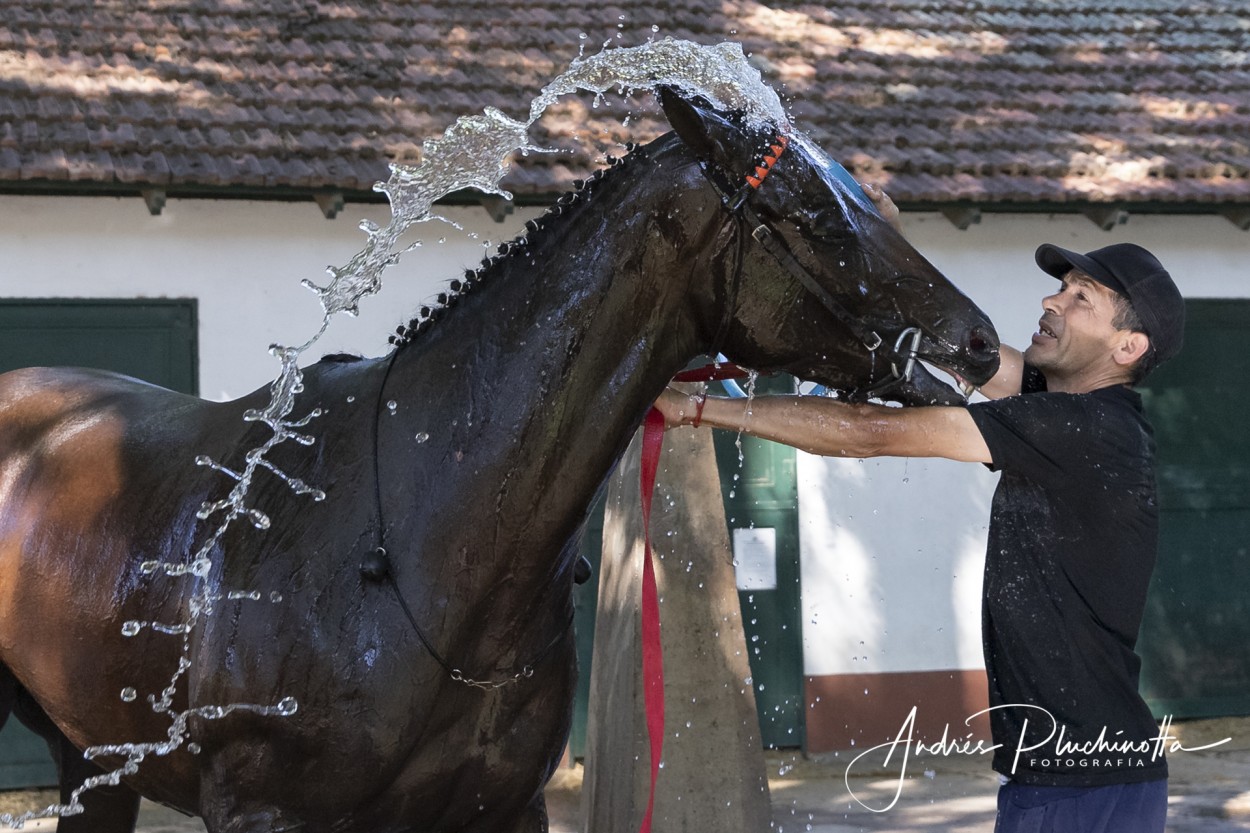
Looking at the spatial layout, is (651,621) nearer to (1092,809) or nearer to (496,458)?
(496,458)

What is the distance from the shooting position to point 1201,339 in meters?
9.23

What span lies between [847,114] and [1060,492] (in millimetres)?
6120

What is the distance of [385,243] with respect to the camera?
3.05 metres

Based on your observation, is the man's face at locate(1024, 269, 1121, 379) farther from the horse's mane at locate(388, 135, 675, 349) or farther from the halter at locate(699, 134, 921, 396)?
the horse's mane at locate(388, 135, 675, 349)

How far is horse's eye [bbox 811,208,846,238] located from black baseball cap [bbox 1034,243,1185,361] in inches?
35.4

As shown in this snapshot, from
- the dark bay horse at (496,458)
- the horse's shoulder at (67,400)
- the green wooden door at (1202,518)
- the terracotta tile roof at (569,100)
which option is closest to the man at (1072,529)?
the dark bay horse at (496,458)

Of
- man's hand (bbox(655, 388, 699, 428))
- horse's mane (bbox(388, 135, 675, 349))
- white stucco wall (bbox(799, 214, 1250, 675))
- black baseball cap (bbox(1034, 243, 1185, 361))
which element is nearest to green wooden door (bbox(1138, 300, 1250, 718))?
white stucco wall (bbox(799, 214, 1250, 675))

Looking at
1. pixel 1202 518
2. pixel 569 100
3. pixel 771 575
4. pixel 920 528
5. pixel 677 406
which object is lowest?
pixel 771 575

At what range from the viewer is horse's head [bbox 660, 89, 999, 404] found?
8.51ft

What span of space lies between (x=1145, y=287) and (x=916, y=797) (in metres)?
5.12

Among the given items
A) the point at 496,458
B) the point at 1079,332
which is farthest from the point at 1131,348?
the point at 496,458

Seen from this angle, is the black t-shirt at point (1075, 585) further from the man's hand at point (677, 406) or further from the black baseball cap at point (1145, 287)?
the man's hand at point (677, 406)

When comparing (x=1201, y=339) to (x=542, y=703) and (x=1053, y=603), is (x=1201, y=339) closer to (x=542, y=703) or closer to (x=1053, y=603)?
(x=1053, y=603)

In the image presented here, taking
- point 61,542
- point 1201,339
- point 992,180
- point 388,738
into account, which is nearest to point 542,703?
point 388,738
